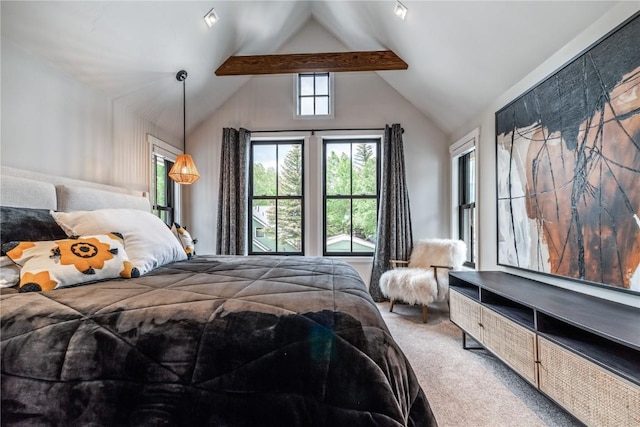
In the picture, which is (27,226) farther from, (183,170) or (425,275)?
(425,275)

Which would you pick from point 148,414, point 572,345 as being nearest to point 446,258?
point 572,345

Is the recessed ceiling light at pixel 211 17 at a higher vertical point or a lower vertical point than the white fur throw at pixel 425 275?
higher

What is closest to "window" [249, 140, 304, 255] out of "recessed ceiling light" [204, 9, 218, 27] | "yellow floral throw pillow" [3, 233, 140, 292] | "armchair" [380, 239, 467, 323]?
"armchair" [380, 239, 467, 323]

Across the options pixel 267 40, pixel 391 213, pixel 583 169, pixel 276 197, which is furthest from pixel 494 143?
pixel 267 40

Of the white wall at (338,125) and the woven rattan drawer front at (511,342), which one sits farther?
the white wall at (338,125)

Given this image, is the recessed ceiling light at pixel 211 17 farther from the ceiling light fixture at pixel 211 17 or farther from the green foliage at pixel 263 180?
the green foliage at pixel 263 180

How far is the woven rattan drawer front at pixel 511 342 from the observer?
1625 mm

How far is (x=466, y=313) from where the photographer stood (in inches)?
93.7

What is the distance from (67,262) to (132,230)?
0.50 m

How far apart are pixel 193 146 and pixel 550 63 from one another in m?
4.17

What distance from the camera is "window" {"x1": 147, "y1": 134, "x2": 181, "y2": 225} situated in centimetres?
349

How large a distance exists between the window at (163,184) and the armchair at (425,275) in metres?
2.92

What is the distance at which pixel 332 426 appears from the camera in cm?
79

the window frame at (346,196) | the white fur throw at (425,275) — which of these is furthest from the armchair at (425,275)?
the window frame at (346,196)
